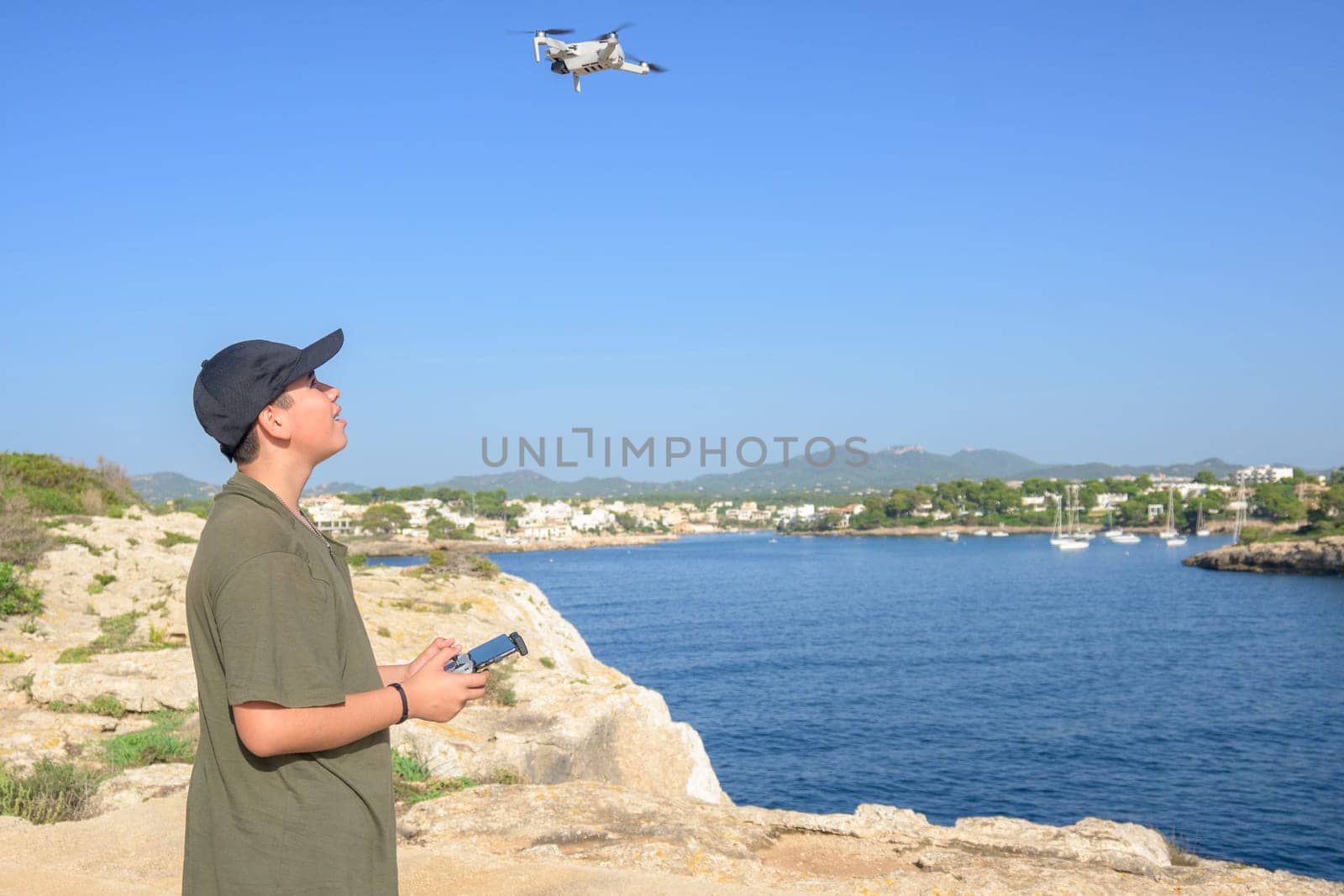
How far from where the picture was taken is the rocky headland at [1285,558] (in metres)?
80.2

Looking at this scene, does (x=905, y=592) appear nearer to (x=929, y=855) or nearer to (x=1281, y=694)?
(x=1281, y=694)

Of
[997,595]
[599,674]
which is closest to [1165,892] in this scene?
[599,674]

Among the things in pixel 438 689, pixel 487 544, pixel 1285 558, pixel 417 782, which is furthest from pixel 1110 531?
pixel 438 689

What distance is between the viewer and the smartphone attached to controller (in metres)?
2.67

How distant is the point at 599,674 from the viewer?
21.1m

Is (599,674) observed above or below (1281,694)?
above

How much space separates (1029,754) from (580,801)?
22.4 meters

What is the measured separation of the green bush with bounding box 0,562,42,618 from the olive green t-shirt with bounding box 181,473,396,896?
14056 mm

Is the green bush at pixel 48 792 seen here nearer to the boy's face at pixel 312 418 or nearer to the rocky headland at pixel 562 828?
the rocky headland at pixel 562 828

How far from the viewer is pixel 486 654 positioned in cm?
277

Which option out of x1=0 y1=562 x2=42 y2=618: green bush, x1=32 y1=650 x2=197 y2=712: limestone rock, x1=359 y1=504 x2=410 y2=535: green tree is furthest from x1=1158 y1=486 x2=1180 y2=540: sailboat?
x1=32 y1=650 x2=197 y2=712: limestone rock

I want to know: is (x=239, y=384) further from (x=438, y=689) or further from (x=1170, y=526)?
(x=1170, y=526)

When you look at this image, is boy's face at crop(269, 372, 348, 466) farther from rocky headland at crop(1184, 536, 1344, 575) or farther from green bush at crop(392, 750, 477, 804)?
rocky headland at crop(1184, 536, 1344, 575)

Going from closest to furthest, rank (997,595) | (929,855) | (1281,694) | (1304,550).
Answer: (929,855) < (1281,694) < (997,595) < (1304,550)
